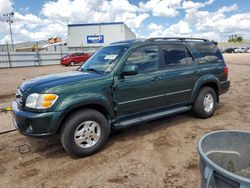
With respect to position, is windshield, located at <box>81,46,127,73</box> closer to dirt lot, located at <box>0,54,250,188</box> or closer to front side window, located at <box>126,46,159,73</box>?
front side window, located at <box>126,46,159,73</box>

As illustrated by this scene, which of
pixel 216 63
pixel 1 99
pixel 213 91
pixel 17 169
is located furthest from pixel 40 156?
pixel 1 99

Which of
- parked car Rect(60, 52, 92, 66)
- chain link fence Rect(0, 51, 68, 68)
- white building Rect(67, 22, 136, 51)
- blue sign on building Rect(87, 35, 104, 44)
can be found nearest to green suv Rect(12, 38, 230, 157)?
parked car Rect(60, 52, 92, 66)

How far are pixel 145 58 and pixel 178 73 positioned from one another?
869 millimetres

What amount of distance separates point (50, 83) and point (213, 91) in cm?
390

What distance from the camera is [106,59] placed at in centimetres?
458

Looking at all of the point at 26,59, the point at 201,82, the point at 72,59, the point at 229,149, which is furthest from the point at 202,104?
the point at 26,59

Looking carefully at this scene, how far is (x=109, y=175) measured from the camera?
329cm

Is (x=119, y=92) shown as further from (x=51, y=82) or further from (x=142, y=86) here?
(x=51, y=82)

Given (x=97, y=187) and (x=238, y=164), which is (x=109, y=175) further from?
(x=238, y=164)

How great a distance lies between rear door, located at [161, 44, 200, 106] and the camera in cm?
484

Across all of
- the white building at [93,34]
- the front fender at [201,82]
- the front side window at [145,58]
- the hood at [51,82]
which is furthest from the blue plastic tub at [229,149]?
the white building at [93,34]

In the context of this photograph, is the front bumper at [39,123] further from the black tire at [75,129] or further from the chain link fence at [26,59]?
the chain link fence at [26,59]

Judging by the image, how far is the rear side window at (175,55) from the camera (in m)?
4.87

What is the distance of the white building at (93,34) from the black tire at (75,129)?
46.0 m
